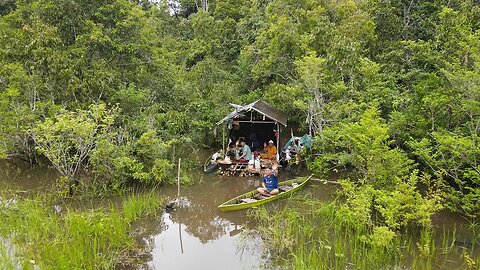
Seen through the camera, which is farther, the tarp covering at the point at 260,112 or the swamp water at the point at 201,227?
the tarp covering at the point at 260,112

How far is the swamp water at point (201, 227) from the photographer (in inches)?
332

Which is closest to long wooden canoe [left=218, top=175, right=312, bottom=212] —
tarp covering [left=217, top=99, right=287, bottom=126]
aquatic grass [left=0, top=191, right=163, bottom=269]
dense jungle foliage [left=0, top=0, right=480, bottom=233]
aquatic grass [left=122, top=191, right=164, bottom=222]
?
dense jungle foliage [left=0, top=0, right=480, bottom=233]

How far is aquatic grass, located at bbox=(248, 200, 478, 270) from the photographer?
782cm

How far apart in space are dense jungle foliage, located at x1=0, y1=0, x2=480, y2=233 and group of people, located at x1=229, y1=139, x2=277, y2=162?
1721 millimetres

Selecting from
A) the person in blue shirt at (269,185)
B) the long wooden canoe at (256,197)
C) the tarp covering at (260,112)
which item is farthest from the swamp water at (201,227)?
the tarp covering at (260,112)

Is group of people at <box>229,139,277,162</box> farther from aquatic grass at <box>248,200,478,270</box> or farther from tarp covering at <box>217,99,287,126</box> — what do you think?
aquatic grass at <box>248,200,478,270</box>

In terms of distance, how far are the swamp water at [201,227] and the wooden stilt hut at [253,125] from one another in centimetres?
182

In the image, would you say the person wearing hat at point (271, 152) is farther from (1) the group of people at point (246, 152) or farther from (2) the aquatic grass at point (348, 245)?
(2) the aquatic grass at point (348, 245)

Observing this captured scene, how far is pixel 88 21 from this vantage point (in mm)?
12914

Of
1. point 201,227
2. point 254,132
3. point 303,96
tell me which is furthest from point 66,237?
point 254,132

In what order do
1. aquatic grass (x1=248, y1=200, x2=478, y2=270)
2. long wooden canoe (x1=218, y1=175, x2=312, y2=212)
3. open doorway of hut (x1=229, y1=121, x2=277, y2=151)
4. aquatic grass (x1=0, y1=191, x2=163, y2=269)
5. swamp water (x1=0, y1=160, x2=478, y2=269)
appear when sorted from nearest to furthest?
aquatic grass (x1=0, y1=191, x2=163, y2=269), aquatic grass (x1=248, y1=200, x2=478, y2=270), swamp water (x1=0, y1=160, x2=478, y2=269), long wooden canoe (x1=218, y1=175, x2=312, y2=212), open doorway of hut (x1=229, y1=121, x2=277, y2=151)

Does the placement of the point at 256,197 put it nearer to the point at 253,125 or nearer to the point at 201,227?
the point at 201,227

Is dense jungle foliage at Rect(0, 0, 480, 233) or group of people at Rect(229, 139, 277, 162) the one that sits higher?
dense jungle foliage at Rect(0, 0, 480, 233)

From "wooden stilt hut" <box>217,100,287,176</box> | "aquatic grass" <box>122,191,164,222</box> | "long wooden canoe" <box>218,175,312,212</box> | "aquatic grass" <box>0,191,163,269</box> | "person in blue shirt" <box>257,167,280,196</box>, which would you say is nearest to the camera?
"aquatic grass" <box>0,191,163,269</box>
